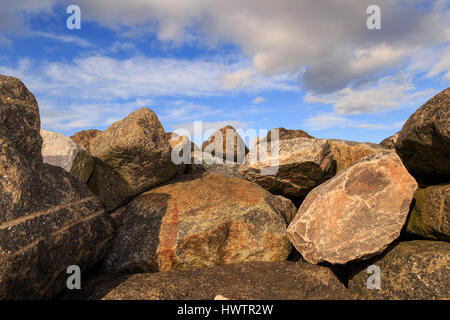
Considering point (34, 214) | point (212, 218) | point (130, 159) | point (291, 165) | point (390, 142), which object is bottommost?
point (212, 218)

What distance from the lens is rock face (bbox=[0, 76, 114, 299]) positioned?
3016 mm

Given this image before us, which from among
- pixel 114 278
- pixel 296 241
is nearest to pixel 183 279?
pixel 114 278

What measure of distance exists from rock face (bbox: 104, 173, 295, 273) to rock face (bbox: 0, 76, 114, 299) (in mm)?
515

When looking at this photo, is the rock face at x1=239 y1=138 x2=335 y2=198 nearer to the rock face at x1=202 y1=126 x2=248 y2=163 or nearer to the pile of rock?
the pile of rock

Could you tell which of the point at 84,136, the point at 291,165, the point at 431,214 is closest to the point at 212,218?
the point at 291,165

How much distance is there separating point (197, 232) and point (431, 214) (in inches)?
123

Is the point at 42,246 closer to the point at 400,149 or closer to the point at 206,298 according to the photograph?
the point at 206,298

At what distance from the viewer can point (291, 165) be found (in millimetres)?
5398

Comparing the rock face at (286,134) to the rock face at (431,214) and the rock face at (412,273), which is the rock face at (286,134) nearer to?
the rock face at (431,214)

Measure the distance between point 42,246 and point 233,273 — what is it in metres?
2.28

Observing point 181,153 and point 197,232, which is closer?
point 197,232

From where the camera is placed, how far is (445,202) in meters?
4.01

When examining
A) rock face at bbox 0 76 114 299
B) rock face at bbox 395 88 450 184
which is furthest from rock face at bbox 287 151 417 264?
rock face at bbox 0 76 114 299

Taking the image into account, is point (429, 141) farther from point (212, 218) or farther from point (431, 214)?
point (212, 218)
